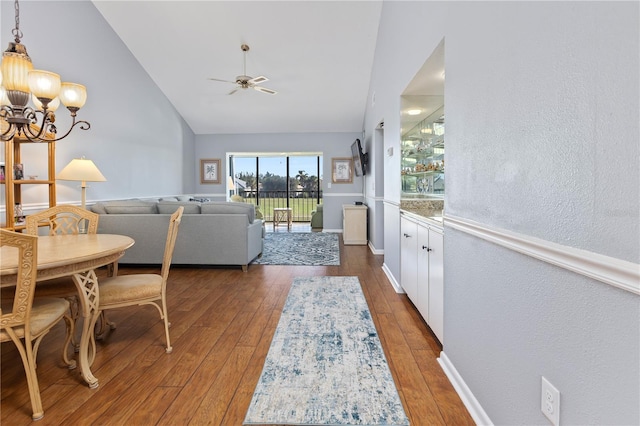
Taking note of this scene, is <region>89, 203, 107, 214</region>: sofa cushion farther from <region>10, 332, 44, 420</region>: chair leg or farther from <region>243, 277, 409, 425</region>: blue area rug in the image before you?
<region>10, 332, 44, 420</region>: chair leg

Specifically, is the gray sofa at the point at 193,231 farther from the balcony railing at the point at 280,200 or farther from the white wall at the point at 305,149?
the balcony railing at the point at 280,200

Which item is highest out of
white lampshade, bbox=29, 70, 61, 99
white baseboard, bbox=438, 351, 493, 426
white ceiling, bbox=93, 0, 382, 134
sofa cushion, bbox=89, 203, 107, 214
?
white ceiling, bbox=93, 0, 382, 134

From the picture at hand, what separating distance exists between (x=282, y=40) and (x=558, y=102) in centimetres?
517

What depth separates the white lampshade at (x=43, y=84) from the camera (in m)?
1.95

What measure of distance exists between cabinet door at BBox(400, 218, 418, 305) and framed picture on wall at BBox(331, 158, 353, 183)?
491 cm

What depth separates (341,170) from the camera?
8062 millimetres

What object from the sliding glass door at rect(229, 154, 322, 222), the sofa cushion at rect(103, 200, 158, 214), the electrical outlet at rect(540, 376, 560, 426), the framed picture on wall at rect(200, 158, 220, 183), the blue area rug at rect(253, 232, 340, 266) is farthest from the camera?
the sliding glass door at rect(229, 154, 322, 222)

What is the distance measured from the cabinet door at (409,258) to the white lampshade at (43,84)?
274 cm

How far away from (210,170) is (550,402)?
8361mm

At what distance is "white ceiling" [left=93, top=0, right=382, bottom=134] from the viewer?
4777 millimetres

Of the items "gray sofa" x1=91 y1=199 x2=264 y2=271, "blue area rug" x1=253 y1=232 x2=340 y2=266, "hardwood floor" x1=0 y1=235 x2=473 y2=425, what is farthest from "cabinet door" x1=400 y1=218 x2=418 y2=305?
"gray sofa" x1=91 y1=199 x2=264 y2=271

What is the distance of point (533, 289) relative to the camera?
106cm

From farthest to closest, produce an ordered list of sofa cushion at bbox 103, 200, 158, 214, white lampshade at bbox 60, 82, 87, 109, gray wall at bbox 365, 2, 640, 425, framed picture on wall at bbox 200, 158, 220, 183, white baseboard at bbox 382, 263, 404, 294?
1. framed picture on wall at bbox 200, 158, 220, 183
2. sofa cushion at bbox 103, 200, 158, 214
3. white baseboard at bbox 382, 263, 404, 294
4. white lampshade at bbox 60, 82, 87, 109
5. gray wall at bbox 365, 2, 640, 425

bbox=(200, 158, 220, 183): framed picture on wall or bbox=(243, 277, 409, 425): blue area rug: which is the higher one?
bbox=(200, 158, 220, 183): framed picture on wall
